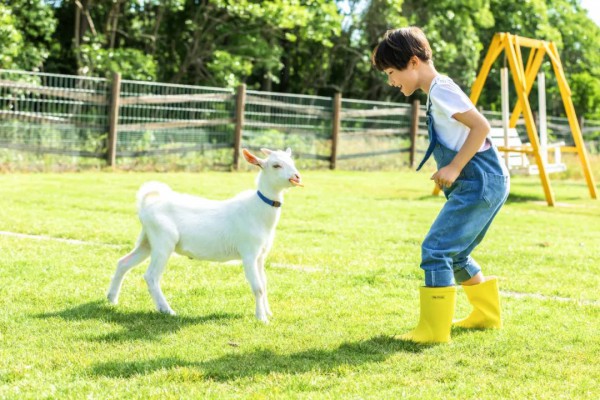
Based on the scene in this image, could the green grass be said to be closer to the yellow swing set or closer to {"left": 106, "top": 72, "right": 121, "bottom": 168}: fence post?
the yellow swing set

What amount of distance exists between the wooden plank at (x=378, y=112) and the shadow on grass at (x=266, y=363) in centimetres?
1645

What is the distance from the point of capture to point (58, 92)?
1600 centimetres

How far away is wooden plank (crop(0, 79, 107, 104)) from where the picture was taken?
15336 millimetres

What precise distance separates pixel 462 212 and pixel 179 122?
43.8ft

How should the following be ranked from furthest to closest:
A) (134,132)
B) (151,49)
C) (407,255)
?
(151,49)
(134,132)
(407,255)

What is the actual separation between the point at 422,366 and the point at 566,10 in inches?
1325

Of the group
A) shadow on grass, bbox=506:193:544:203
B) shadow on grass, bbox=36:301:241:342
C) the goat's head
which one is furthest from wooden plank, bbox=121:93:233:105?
the goat's head

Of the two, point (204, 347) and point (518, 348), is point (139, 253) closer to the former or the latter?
point (204, 347)

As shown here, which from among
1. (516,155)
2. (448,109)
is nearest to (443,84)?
(448,109)

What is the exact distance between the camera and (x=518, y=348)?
488 cm

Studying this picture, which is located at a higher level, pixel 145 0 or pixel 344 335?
pixel 145 0

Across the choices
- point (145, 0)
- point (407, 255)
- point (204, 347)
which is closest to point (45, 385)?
point (204, 347)

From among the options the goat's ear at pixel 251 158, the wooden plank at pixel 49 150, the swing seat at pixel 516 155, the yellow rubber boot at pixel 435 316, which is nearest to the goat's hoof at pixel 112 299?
the goat's ear at pixel 251 158

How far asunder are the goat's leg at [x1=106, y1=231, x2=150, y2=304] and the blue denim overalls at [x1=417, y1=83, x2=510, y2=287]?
6.41 ft
